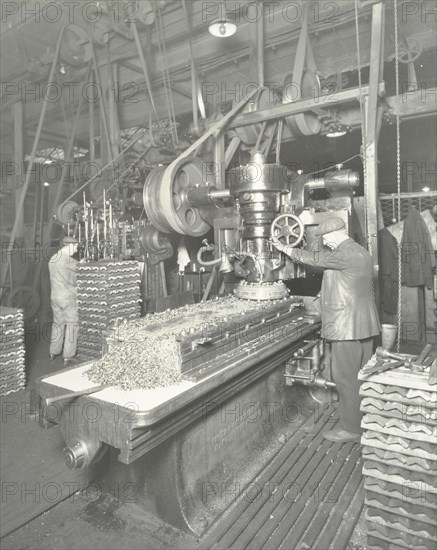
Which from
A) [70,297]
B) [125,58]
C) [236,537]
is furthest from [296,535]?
[125,58]

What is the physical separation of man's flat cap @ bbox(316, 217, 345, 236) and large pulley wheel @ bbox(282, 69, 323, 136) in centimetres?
129

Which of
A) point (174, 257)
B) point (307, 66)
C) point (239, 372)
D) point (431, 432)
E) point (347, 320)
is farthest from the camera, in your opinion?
point (174, 257)

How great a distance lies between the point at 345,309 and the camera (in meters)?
3.11

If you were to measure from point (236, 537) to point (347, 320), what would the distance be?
64.8 inches

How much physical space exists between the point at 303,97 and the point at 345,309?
2.13 metres

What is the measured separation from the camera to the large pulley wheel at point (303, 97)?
390 cm

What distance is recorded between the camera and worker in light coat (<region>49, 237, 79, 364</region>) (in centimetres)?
502

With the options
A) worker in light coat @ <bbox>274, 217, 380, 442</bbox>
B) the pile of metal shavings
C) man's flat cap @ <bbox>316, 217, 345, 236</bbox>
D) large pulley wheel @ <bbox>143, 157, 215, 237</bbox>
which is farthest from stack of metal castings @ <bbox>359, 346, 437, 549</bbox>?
large pulley wheel @ <bbox>143, 157, 215, 237</bbox>

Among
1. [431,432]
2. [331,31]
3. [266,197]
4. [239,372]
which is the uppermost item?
[331,31]

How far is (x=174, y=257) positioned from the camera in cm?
583

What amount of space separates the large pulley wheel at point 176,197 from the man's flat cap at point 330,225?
4.01 ft

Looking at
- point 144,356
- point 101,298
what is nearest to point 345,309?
point 144,356

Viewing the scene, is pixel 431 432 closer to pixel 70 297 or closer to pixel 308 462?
pixel 308 462

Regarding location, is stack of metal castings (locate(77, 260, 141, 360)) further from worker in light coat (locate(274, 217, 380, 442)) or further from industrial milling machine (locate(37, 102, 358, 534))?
worker in light coat (locate(274, 217, 380, 442))
